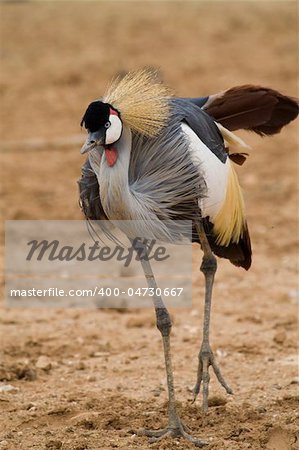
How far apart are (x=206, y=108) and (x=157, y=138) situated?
0.76m

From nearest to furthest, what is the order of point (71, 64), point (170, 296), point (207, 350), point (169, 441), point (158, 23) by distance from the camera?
point (169, 441), point (207, 350), point (170, 296), point (71, 64), point (158, 23)

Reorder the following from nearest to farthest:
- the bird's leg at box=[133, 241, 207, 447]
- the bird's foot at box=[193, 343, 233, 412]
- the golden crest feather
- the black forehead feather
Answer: the black forehead feather, the golden crest feather, the bird's leg at box=[133, 241, 207, 447], the bird's foot at box=[193, 343, 233, 412]

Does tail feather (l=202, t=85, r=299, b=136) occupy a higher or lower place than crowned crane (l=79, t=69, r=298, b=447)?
higher

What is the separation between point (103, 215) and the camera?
5035 millimetres

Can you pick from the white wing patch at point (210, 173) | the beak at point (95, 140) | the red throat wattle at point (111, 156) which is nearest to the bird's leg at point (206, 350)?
the white wing patch at point (210, 173)

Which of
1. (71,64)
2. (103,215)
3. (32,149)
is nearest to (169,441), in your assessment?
(103,215)

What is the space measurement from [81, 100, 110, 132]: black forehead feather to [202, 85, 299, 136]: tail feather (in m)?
1.02

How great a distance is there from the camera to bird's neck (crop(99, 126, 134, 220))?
4652 mm

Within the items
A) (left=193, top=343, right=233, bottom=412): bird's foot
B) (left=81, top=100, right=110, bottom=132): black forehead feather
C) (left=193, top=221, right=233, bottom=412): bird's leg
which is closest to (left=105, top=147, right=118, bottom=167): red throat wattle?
(left=81, top=100, right=110, bottom=132): black forehead feather

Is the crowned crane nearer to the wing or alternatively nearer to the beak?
the beak

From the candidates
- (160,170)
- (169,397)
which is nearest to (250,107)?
(160,170)

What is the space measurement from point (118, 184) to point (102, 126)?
0.28 metres

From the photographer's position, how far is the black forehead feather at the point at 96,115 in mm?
4598

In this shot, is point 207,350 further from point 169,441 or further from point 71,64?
point 71,64
